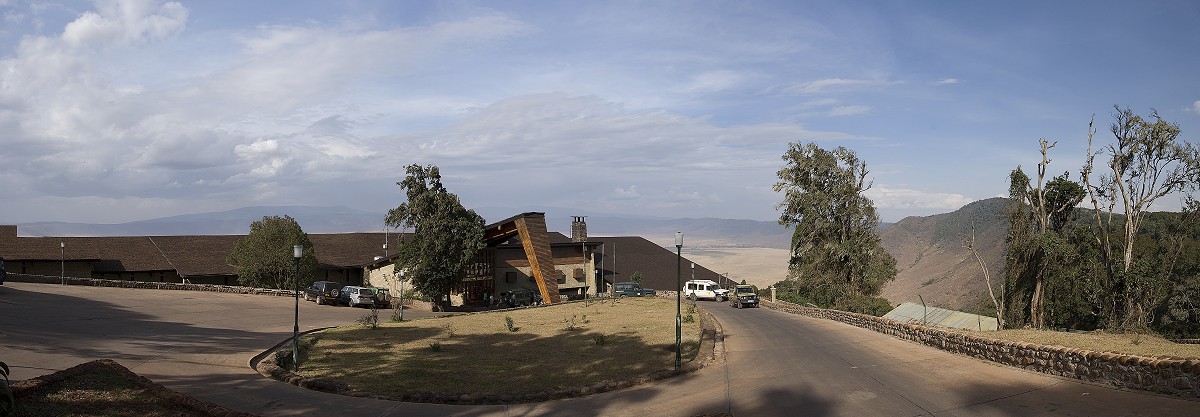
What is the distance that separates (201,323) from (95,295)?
47.6 ft

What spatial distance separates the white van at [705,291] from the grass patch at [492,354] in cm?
2929

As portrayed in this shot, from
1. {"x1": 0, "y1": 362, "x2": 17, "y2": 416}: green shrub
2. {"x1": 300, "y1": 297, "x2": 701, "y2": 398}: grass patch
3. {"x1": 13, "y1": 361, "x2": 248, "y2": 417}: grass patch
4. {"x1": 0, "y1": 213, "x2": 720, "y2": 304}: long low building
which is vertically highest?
{"x1": 0, "y1": 213, "x2": 720, "y2": 304}: long low building

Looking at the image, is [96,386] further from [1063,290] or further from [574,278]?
[574,278]

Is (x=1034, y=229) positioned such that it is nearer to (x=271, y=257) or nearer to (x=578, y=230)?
(x=578, y=230)

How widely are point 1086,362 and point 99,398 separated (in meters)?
21.3

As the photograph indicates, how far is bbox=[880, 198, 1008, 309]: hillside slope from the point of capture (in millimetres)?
100375

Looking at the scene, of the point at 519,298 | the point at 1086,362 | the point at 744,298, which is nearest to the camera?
the point at 1086,362

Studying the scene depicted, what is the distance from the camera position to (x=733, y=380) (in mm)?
19766

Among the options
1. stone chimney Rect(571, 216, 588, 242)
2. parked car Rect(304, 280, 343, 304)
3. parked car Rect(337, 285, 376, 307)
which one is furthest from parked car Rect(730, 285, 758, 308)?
parked car Rect(304, 280, 343, 304)

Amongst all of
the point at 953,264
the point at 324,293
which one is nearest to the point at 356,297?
the point at 324,293

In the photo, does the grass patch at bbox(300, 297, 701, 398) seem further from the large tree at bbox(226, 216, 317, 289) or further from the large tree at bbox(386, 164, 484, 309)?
the large tree at bbox(226, 216, 317, 289)

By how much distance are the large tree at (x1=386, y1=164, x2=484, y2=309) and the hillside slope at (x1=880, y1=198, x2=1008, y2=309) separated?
43.5 metres

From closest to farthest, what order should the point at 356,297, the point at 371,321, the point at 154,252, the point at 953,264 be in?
the point at 371,321, the point at 356,297, the point at 154,252, the point at 953,264

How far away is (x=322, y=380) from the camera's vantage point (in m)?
19.3
